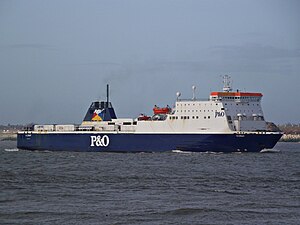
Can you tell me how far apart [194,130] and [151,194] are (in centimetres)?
2353

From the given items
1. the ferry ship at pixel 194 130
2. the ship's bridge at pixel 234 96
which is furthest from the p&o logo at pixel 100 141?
the ship's bridge at pixel 234 96

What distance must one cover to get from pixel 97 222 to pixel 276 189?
27.7ft

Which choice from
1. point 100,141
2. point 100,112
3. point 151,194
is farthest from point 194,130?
point 151,194

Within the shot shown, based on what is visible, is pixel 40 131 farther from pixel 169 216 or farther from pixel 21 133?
pixel 169 216

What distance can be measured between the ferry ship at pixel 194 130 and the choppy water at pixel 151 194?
9985mm

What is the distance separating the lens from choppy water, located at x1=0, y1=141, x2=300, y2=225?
55.9ft

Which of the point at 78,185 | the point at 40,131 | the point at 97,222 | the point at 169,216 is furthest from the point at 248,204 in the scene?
the point at 40,131

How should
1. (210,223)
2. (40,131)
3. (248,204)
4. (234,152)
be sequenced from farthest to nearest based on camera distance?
(40,131) → (234,152) → (248,204) → (210,223)

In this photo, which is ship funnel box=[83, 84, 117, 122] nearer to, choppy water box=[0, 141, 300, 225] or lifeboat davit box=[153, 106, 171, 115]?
lifeboat davit box=[153, 106, 171, 115]

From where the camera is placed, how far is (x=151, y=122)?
47219mm

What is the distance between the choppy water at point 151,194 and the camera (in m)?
17.0

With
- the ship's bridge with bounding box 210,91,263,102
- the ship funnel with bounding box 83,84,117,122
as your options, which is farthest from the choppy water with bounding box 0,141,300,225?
the ship funnel with bounding box 83,84,117,122

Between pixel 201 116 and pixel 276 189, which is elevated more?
pixel 201 116

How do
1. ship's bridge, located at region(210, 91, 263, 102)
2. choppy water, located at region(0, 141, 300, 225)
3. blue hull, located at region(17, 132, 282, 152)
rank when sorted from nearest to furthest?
choppy water, located at region(0, 141, 300, 225)
blue hull, located at region(17, 132, 282, 152)
ship's bridge, located at region(210, 91, 263, 102)
